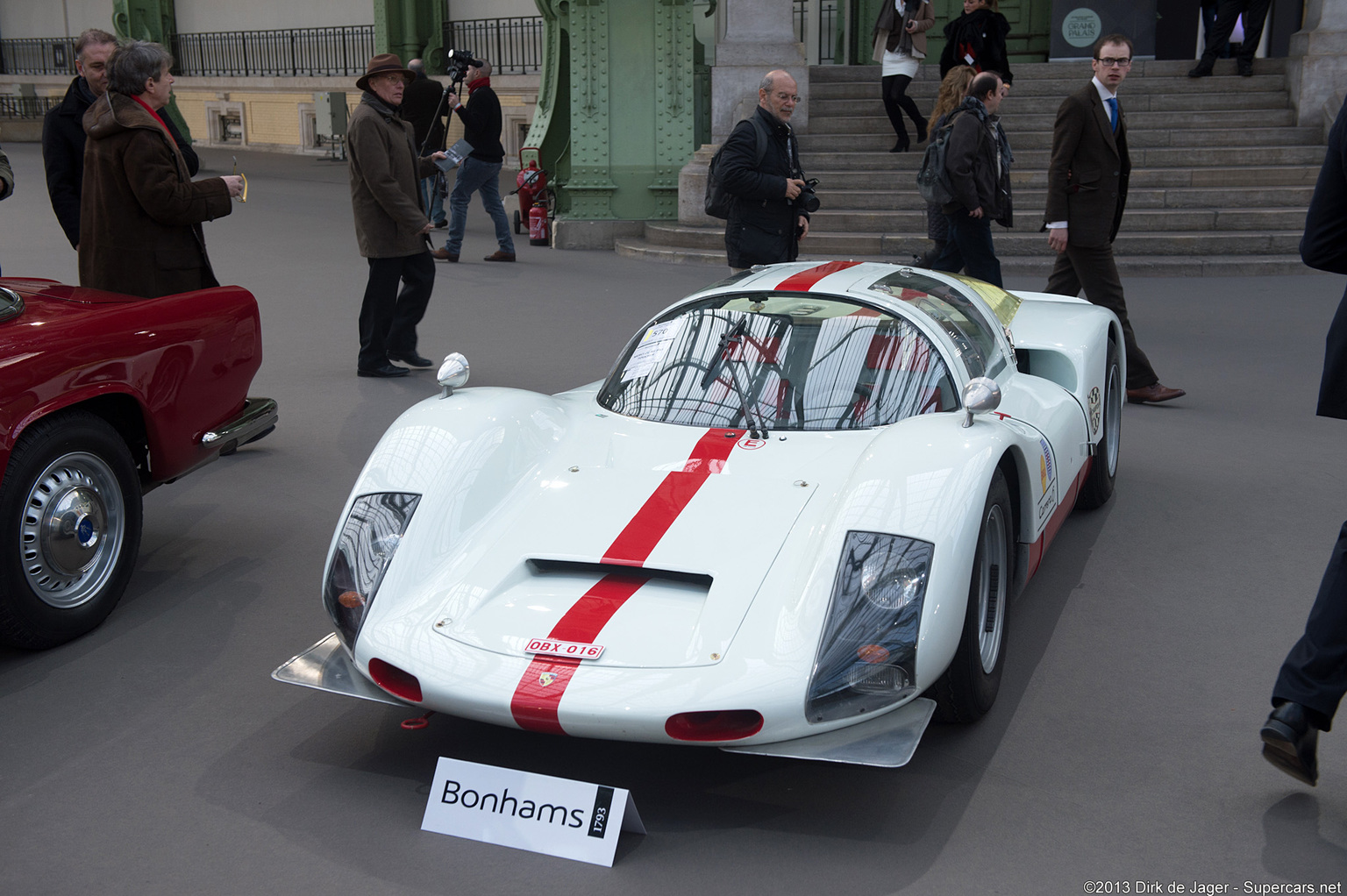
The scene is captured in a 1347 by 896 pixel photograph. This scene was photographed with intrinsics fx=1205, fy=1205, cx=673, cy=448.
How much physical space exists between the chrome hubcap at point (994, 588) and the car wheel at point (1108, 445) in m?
1.48

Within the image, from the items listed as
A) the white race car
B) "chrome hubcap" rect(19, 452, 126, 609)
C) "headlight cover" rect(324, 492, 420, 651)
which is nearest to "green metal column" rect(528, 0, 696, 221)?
the white race car

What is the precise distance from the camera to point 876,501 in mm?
3072

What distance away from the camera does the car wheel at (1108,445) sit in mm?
4871

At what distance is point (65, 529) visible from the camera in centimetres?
375

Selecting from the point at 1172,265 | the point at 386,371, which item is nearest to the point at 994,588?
the point at 386,371

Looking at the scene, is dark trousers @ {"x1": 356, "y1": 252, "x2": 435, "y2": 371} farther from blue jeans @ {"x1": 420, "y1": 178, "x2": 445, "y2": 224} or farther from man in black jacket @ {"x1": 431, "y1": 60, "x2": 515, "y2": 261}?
blue jeans @ {"x1": 420, "y1": 178, "x2": 445, "y2": 224}

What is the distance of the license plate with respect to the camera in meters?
2.76

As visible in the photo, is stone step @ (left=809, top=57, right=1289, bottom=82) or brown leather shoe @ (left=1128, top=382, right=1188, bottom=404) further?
stone step @ (left=809, top=57, right=1289, bottom=82)

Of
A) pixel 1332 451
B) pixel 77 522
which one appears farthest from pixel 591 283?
pixel 77 522

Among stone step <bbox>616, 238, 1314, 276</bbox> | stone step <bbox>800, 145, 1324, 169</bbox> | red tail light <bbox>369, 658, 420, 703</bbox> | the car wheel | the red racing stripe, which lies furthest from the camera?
stone step <bbox>800, 145, 1324, 169</bbox>

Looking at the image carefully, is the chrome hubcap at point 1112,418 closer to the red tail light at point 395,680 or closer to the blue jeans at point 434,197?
the red tail light at point 395,680

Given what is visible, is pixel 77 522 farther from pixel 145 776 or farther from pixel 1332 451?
pixel 1332 451

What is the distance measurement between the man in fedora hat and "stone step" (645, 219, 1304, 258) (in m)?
5.11

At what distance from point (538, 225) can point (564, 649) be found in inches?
432
